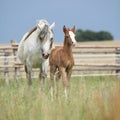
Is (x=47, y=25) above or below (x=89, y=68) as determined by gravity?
above

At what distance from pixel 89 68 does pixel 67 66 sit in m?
7.50

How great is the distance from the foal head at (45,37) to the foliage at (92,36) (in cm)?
6161

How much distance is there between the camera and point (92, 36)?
7581cm

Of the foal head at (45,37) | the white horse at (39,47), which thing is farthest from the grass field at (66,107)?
the white horse at (39,47)

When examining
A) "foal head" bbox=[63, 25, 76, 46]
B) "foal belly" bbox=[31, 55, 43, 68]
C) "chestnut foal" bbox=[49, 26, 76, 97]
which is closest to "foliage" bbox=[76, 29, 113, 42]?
"chestnut foal" bbox=[49, 26, 76, 97]

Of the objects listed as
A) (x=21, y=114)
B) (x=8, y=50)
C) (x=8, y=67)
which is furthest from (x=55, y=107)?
(x=8, y=50)

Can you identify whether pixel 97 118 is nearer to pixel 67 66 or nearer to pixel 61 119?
pixel 61 119

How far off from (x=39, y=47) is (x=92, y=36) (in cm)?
6403

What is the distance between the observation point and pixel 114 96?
6.50 meters

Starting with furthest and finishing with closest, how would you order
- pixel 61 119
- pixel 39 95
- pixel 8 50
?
pixel 8 50 < pixel 39 95 < pixel 61 119

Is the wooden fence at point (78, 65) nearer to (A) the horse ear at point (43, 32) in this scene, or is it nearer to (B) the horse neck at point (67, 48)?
(B) the horse neck at point (67, 48)

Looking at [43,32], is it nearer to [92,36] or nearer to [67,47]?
[67,47]

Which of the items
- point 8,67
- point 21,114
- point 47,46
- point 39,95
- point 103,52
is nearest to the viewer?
point 21,114

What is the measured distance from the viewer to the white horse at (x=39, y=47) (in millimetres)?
11648
